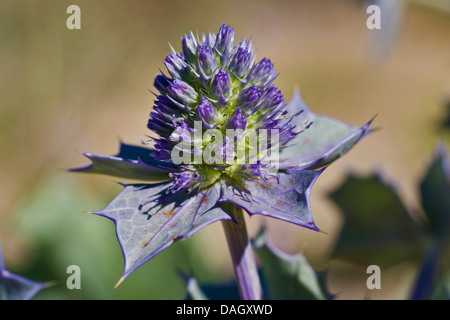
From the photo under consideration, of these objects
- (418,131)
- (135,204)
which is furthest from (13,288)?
(418,131)

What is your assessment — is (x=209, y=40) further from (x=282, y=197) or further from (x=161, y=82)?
(x=282, y=197)

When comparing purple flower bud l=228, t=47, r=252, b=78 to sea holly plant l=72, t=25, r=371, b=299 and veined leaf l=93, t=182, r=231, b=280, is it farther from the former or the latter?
veined leaf l=93, t=182, r=231, b=280

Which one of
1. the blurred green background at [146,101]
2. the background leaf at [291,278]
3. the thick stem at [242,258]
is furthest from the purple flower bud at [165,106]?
the blurred green background at [146,101]

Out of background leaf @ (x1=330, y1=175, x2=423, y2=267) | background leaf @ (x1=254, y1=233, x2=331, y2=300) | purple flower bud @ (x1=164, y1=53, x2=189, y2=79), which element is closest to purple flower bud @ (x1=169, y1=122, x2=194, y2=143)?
purple flower bud @ (x1=164, y1=53, x2=189, y2=79)

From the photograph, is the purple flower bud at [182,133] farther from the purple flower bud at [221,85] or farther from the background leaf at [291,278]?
the background leaf at [291,278]

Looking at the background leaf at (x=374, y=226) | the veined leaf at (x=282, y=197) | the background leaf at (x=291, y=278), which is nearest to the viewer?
the veined leaf at (x=282, y=197)
